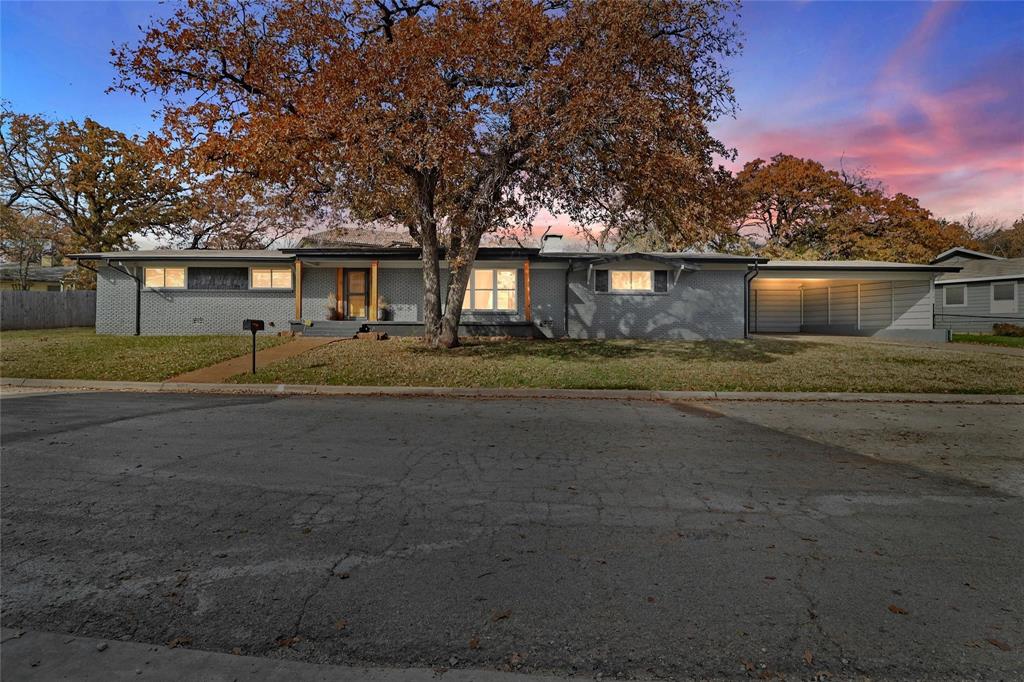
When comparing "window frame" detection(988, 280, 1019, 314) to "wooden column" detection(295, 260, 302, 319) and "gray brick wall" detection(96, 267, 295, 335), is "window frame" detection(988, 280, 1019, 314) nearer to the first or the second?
"wooden column" detection(295, 260, 302, 319)

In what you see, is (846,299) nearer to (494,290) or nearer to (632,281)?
(632,281)

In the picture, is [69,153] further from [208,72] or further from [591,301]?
[591,301]

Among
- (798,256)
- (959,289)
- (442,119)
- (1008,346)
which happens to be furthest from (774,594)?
(798,256)

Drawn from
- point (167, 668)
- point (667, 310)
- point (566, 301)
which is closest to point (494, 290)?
point (566, 301)

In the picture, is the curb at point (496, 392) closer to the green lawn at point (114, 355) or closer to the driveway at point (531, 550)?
the green lawn at point (114, 355)

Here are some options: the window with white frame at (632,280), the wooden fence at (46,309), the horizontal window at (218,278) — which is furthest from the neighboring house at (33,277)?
the window with white frame at (632,280)

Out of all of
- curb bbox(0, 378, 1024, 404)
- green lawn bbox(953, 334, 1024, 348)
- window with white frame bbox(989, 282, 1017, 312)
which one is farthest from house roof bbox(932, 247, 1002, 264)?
curb bbox(0, 378, 1024, 404)

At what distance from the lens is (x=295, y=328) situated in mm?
21016

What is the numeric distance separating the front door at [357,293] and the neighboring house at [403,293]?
1.5 inches

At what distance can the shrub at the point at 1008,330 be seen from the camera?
2384 centimetres

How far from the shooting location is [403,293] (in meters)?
21.7

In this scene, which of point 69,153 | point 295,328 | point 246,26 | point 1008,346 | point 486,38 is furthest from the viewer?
point 69,153

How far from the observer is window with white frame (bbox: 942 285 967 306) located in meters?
28.6

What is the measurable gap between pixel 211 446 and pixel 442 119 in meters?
8.72
